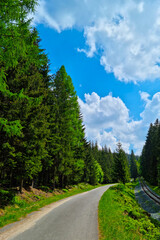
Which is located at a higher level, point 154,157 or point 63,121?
point 63,121

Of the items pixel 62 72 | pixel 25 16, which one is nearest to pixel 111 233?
pixel 25 16

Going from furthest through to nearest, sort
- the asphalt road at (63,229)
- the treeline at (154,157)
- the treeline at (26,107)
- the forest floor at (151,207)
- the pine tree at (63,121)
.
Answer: the treeline at (154,157), the pine tree at (63,121), the forest floor at (151,207), the treeline at (26,107), the asphalt road at (63,229)

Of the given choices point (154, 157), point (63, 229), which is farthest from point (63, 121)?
point (154, 157)

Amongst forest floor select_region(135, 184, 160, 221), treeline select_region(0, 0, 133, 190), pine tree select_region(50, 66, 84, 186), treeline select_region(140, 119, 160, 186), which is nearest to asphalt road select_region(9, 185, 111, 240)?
treeline select_region(0, 0, 133, 190)

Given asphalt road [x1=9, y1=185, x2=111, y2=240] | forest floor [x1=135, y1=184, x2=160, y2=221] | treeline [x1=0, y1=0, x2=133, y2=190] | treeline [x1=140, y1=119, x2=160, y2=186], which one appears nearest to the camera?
asphalt road [x1=9, y1=185, x2=111, y2=240]

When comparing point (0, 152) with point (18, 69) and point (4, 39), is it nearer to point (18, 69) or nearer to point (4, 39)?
point (18, 69)

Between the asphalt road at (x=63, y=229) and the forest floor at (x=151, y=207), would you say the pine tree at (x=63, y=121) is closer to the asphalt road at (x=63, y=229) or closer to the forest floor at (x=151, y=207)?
the asphalt road at (x=63, y=229)

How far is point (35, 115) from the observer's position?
45.1 feet

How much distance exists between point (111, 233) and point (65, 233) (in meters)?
2.08

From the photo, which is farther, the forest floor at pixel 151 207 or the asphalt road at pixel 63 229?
the forest floor at pixel 151 207

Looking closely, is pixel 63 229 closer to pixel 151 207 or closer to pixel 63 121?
pixel 63 121

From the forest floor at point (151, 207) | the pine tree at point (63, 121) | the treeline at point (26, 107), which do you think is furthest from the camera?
the pine tree at point (63, 121)

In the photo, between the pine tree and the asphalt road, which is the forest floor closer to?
the pine tree

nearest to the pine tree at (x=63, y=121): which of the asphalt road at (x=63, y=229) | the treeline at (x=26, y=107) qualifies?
the treeline at (x=26, y=107)
